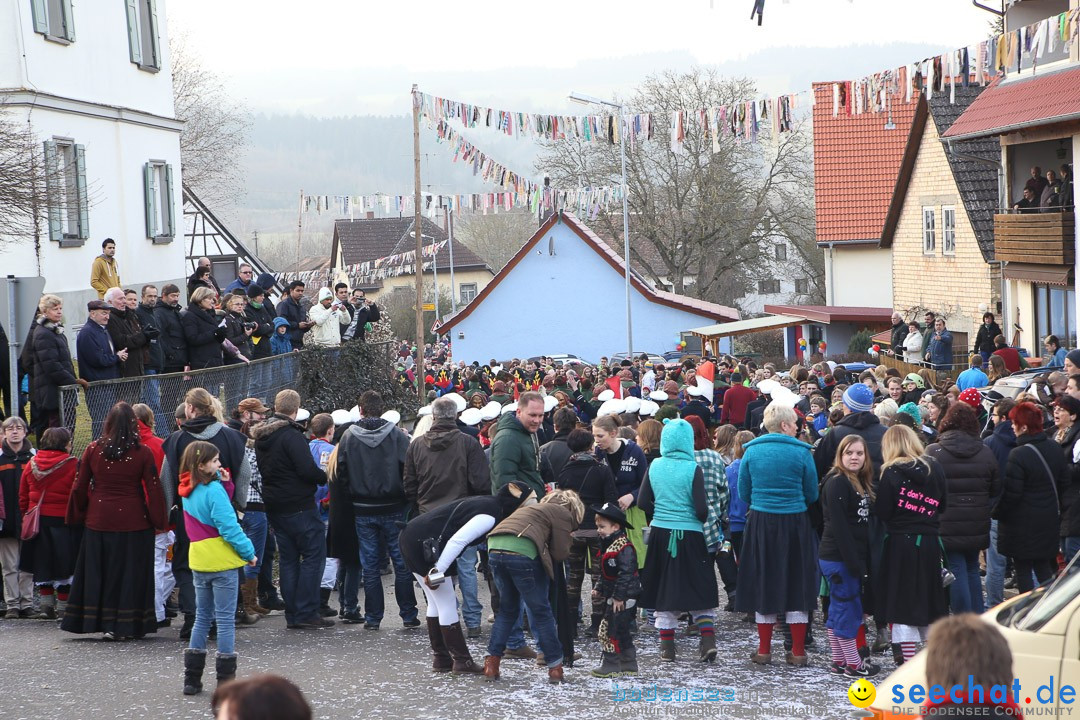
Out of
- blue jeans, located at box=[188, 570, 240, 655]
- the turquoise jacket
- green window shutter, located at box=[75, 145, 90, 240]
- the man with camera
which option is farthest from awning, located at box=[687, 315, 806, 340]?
blue jeans, located at box=[188, 570, 240, 655]

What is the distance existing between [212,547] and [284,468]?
4.92 ft

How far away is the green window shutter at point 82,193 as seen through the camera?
2062 cm

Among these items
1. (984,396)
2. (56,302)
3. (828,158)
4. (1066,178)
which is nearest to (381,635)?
(56,302)

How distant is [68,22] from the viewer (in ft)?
66.6

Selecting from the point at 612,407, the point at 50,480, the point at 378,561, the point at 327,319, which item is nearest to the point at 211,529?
the point at 378,561

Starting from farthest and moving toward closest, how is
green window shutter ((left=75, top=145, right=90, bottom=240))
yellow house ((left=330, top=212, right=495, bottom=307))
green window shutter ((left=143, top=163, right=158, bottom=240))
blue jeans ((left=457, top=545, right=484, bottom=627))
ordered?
1. yellow house ((left=330, top=212, right=495, bottom=307))
2. green window shutter ((left=143, top=163, right=158, bottom=240))
3. green window shutter ((left=75, top=145, right=90, bottom=240))
4. blue jeans ((left=457, top=545, right=484, bottom=627))

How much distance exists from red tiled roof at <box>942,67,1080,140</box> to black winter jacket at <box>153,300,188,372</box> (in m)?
15.5

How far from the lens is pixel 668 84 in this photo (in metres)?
60.3

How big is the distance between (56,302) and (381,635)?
499cm

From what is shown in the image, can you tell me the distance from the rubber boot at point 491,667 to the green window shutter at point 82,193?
1530 centimetres

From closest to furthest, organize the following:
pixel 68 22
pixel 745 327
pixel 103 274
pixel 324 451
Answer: pixel 324 451 < pixel 103 274 < pixel 68 22 < pixel 745 327

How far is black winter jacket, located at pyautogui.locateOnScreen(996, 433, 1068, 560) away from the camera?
8.75m

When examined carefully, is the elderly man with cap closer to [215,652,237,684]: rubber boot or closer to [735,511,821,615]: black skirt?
[215,652,237,684]: rubber boot

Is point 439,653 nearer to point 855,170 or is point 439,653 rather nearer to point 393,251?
point 855,170
